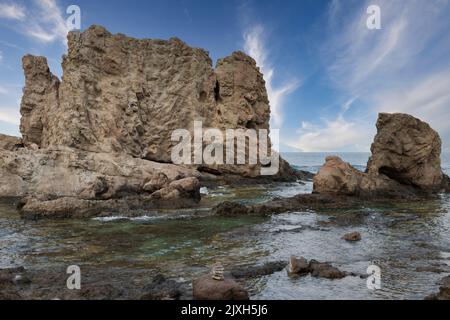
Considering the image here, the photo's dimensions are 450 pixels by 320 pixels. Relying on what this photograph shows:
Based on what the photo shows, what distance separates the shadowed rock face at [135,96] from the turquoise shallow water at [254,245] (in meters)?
17.2

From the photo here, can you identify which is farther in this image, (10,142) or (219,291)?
(10,142)

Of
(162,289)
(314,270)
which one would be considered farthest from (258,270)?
(162,289)

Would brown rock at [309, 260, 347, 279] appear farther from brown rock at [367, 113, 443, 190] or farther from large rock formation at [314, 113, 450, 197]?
brown rock at [367, 113, 443, 190]

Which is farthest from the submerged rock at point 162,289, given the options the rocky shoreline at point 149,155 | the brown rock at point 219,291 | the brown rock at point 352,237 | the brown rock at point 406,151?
the brown rock at point 406,151

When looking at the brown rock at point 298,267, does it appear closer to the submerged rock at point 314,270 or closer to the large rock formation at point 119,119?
the submerged rock at point 314,270

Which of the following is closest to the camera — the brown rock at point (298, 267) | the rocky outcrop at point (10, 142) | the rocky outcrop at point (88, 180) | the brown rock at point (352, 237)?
the brown rock at point (298, 267)

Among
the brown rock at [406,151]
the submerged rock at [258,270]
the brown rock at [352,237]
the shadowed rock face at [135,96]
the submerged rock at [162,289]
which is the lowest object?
the submerged rock at [162,289]

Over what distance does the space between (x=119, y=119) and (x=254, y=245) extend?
2909cm

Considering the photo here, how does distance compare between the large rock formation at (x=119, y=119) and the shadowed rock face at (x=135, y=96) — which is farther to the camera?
the shadowed rock face at (x=135, y=96)

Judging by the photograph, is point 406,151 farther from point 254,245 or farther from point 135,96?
point 135,96

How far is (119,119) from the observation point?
1570 inches

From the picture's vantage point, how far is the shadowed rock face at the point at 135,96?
37875mm
